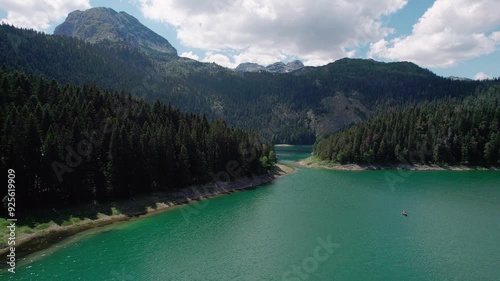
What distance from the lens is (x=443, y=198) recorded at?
94562mm

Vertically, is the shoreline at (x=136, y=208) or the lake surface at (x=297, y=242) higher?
the shoreline at (x=136, y=208)

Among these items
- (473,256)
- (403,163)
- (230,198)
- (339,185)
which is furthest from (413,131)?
(473,256)

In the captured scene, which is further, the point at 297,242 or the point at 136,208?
the point at 136,208

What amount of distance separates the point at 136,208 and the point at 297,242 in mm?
38610

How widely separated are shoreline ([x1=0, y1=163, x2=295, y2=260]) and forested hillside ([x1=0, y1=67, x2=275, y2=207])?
317 cm

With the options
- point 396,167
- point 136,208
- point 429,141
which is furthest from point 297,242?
point 429,141

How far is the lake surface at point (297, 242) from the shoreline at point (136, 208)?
299 cm

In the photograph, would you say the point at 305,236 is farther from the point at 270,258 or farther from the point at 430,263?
the point at 430,263

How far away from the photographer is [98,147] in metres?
79.1

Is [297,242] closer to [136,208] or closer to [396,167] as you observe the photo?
[136,208]

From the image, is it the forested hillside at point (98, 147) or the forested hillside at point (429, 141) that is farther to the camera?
the forested hillside at point (429, 141)

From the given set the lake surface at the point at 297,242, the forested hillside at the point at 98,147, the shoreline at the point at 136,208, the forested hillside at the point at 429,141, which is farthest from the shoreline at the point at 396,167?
the lake surface at the point at 297,242

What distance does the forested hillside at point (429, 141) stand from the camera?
150 meters

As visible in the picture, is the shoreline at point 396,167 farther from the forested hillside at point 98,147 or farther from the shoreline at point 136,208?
the forested hillside at point 98,147
